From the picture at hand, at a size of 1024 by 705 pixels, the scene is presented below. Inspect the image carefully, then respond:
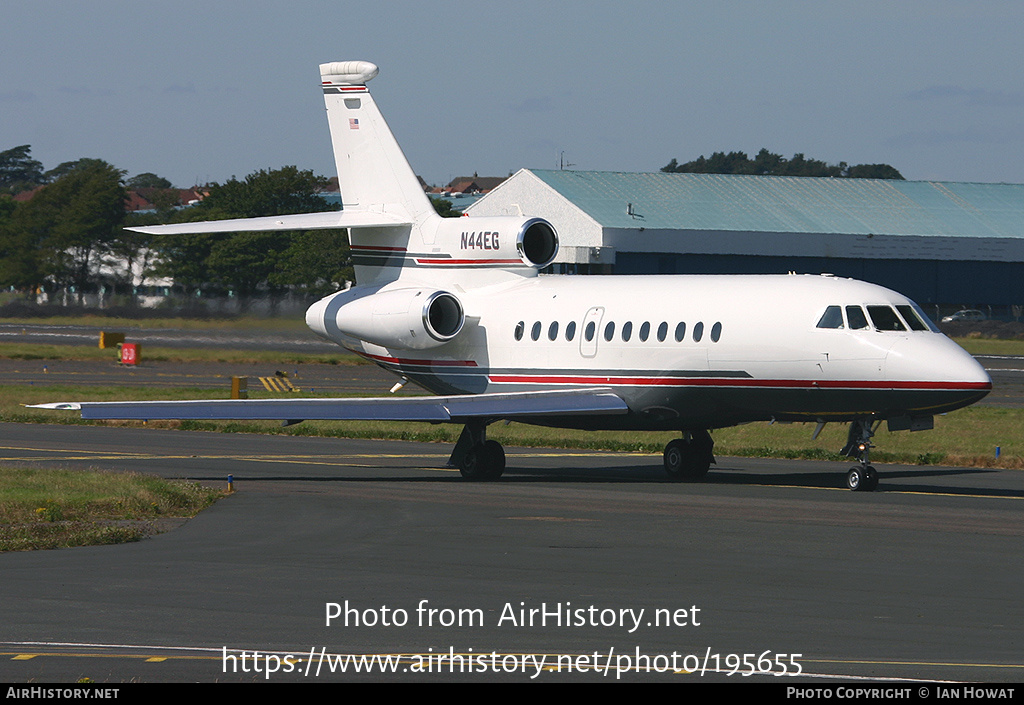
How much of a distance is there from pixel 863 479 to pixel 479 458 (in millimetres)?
7257

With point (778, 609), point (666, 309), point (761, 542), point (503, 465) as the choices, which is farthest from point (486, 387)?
point (778, 609)

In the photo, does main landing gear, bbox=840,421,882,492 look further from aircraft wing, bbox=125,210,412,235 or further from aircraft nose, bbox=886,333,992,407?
aircraft wing, bbox=125,210,412,235

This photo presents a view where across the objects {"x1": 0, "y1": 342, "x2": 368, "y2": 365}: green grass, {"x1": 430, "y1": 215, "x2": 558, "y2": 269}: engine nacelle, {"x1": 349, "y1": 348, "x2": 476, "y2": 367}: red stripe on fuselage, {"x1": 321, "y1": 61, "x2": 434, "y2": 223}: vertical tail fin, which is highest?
{"x1": 321, "y1": 61, "x2": 434, "y2": 223}: vertical tail fin

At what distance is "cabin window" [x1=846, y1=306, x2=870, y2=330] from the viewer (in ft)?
83.4

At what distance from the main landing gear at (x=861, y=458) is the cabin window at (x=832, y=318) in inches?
67.9

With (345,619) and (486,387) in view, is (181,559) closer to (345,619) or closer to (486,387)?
(345,619)

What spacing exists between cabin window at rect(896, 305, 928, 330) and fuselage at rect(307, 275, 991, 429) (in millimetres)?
24

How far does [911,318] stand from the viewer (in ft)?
83.8

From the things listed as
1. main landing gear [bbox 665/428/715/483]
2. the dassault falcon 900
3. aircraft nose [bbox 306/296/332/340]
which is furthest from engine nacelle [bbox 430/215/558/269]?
main landing gear [bbox 665/428/715/483]

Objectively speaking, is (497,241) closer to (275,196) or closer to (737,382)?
(737,382)

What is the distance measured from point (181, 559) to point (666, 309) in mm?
13285

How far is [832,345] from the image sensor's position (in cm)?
2542

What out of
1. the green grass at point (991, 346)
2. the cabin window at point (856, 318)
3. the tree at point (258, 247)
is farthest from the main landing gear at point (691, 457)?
the green grass at point (991, 346)

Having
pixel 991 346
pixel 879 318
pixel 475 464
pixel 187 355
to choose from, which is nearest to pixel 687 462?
pixel 475 464
